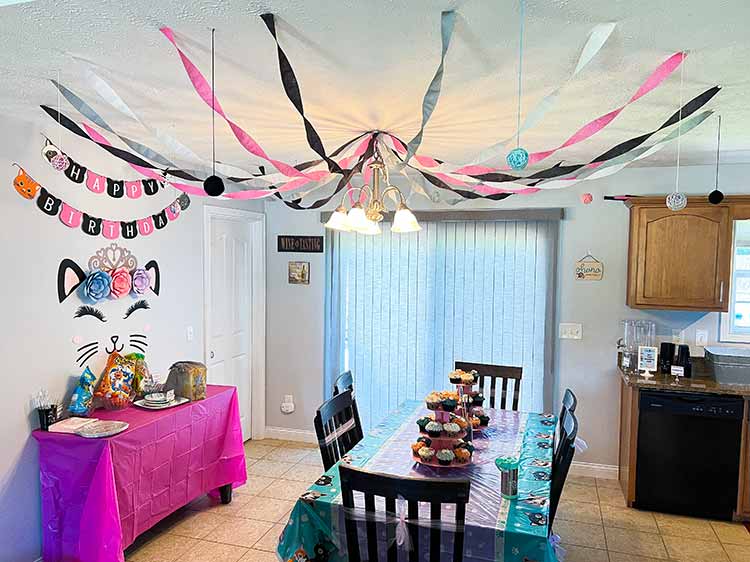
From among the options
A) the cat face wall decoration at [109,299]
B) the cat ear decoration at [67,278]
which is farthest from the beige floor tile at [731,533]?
the cat ear decoration at [67,278]

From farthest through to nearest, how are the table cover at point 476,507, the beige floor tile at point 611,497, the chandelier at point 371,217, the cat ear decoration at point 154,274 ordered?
the beige floor tile at point 611,497
the cat ear decoration at point 154,274
the chandelier at point 371,217
the table cover at point 476,507

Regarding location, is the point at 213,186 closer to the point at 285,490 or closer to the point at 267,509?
the point at 267,509

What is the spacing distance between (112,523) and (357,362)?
2.47 m

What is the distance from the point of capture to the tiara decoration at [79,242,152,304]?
328cm

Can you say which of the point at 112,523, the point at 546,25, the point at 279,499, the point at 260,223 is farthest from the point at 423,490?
the point at 260,223

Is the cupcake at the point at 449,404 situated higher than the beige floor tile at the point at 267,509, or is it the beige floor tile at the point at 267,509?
the cupcake at the point at 449,404

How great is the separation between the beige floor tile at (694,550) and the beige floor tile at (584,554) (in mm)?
389

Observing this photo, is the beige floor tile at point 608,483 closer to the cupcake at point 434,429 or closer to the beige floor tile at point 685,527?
the beige floor tile at point 685,527

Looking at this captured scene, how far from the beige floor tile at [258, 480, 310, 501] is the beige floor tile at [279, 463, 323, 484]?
2.8 inches

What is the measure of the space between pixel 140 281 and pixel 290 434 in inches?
86.9

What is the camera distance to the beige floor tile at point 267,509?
3.66 m

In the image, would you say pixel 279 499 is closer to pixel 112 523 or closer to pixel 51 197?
pixel 112 523

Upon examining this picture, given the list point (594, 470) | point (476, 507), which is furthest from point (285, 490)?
point (594, 470)

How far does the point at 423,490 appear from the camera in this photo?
1.86 metres
